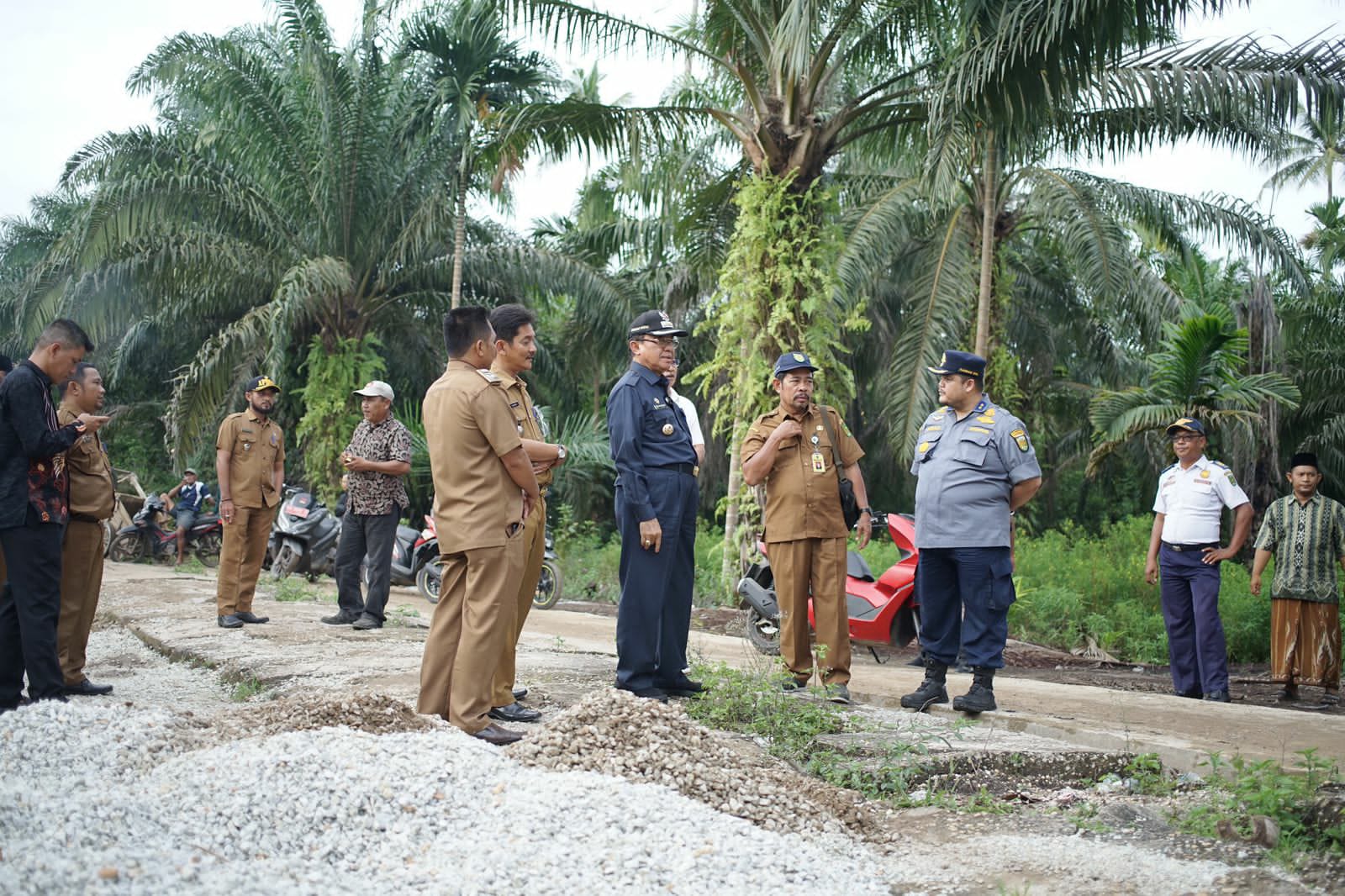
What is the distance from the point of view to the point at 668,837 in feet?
10.8

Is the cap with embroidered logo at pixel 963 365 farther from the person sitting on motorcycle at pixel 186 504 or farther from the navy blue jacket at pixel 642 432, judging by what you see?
the person sitting on motorcycle at pixel 186 504

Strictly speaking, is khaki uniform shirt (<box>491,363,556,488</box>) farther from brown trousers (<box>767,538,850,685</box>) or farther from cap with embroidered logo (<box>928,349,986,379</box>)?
cap with embroidered logo (<box>928,349,986,379</box>)

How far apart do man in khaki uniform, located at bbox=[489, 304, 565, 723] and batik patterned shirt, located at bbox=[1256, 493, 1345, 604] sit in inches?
210

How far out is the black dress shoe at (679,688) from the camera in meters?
5.86

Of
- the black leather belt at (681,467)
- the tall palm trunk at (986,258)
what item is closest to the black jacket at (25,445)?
the black leather belt at (681,467)

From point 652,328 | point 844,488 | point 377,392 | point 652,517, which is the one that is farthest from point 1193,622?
point 377,392

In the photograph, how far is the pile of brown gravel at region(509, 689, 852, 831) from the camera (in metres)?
3.76

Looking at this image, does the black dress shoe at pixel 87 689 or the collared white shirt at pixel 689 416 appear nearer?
the black dress shoe at pixel 87 689

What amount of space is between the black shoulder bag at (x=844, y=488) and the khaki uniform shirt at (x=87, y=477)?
3.66 m

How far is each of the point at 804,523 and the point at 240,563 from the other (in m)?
4.92

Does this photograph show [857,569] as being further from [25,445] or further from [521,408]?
[25,445]

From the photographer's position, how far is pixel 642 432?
5680 mm

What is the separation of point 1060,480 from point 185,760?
1090 inches

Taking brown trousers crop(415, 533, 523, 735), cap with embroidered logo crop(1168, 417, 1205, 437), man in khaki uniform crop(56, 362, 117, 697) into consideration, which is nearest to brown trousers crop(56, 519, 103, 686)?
man in khaki uniform crop(56, 362, 117, 697)
